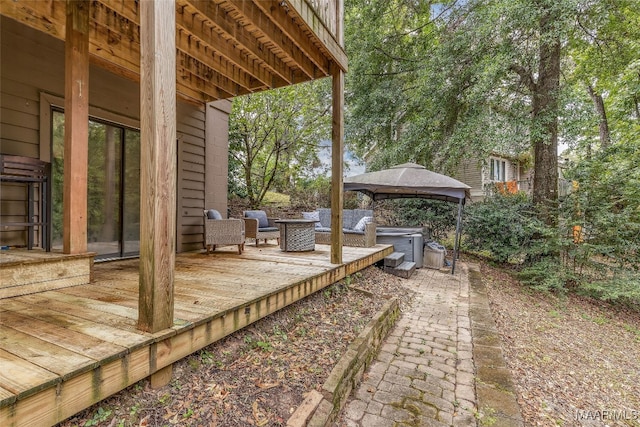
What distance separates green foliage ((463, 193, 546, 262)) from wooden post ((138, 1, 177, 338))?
773 cm

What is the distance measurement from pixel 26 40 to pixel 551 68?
30.3 ft

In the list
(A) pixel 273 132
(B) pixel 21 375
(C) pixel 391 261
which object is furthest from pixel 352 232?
(A) pixel 273 132

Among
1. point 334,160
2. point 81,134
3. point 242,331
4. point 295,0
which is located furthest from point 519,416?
point 81,134

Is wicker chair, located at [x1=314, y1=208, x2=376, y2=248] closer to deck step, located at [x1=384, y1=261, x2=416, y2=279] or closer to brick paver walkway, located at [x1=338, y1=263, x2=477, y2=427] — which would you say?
deck step, located at [x1=384, y1=261, x2=416, y2=279]

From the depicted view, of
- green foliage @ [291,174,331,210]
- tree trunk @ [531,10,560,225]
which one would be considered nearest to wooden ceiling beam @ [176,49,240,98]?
tree trunk @ [531,10,560,225]

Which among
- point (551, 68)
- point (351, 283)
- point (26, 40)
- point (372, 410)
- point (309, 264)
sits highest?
point (551, 68)

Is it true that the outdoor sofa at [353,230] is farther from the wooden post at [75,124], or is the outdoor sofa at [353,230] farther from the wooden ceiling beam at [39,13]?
the wooden ceiling beam at [39,13]

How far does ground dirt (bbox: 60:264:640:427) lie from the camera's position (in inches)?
64.9

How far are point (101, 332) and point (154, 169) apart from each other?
3.08ft

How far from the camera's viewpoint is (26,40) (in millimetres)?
3285

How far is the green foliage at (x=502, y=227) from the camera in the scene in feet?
24.6

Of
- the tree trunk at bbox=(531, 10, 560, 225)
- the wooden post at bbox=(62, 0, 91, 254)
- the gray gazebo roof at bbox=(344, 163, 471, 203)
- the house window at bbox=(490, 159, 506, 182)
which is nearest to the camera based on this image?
the wooden post at bbox=(62, 0, 91, 254)

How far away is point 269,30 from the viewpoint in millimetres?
3471

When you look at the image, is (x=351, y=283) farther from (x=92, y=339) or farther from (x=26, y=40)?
(x=26, y=40)
